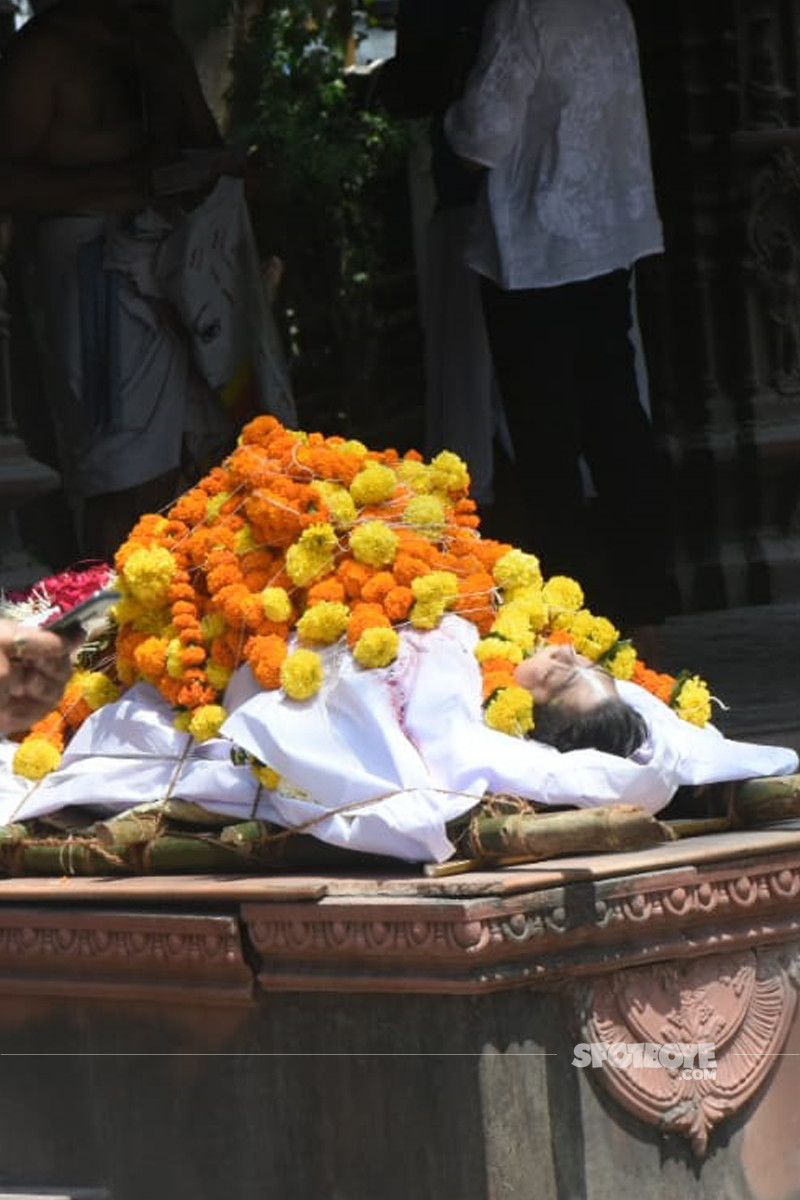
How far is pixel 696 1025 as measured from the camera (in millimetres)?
3910

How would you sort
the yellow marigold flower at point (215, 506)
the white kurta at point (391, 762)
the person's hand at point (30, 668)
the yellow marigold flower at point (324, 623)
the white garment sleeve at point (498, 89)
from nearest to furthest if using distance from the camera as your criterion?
1. the person's hand at point (30, 668)
2. the white kurta at point (391, 762)
3. the yellow marigold flower at point (324, 623)
4. the yellow marigold flower at point (215, 506)
5. the white garment sleeve at point (498, 89)

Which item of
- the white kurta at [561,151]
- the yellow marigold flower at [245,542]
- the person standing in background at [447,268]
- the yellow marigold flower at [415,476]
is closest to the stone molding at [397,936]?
the yellow marigold flower at [245,542]

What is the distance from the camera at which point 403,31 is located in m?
6.11

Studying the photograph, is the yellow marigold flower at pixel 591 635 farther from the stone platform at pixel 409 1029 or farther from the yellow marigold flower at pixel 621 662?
the stone platform at pixel 409 1029

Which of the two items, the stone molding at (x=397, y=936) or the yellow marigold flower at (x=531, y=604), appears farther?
the yellow marigold flower at (x=531, y=604)

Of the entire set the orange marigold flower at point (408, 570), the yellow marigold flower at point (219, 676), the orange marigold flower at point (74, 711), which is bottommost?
the orange marigold flower at point (74, 711)

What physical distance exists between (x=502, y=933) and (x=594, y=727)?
0.71m

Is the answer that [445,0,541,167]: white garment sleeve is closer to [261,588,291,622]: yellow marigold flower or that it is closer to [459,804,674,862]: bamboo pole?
[261,588,291,622]: yellow marigold flower

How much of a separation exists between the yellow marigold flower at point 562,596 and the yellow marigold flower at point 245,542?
521mm

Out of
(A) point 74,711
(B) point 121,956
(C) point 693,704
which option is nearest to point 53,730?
(A) point 74,711

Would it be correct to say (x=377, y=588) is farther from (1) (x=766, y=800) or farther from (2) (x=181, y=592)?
(1) (x=766, y=800)

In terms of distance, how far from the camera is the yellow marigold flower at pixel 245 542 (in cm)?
457

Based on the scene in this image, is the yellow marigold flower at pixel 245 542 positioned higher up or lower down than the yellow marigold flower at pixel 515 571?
higher up

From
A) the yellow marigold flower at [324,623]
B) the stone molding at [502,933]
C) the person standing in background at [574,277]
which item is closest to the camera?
the stone molding at [502,933]
